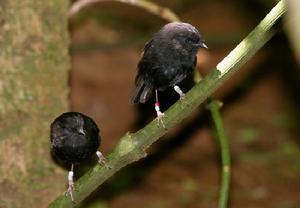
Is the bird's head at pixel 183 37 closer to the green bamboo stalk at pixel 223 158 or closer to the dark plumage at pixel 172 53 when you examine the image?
the dark plumage at pixel 172 53

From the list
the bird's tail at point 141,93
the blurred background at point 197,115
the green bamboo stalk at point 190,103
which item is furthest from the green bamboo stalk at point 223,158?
the blurred background at point 197,115

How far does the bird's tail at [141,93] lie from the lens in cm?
334

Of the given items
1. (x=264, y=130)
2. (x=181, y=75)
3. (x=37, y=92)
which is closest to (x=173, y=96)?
(x=37, y=92)

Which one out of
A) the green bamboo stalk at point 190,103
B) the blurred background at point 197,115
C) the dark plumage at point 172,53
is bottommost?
the green bamboo stalk at point 190,103

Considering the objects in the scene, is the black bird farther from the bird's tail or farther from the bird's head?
the bird's tail

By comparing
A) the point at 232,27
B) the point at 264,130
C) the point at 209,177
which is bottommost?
the point at 209,177

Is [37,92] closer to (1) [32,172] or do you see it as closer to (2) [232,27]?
(1) [32,172]

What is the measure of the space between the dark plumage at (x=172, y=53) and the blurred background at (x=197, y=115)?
5.36ft

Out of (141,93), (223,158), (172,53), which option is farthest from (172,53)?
(223,158)

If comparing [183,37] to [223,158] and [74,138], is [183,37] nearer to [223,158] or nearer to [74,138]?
[223,158]

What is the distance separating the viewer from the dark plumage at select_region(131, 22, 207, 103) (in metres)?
3.11

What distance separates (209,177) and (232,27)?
11.8 feet

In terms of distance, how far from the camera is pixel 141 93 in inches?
133

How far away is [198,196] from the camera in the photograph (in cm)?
620
